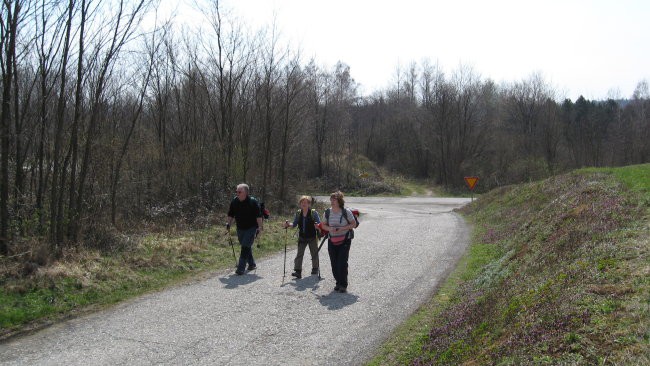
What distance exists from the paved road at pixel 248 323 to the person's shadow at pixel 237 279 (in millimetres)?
20

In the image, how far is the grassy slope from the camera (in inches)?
163

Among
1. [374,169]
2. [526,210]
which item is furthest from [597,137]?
[526,210]

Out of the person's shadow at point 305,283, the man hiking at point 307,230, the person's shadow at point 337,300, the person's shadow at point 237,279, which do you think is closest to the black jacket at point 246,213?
the man hiking at point 307,230

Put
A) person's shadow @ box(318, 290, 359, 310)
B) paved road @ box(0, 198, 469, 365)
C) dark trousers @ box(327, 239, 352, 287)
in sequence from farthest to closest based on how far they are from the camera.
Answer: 1. dark trousers @ box(327, 239, 352, 287)
2. person's shadow @ box(318, 290, 359, 310)
3. paved road @ box(0, 198, 469, 365)

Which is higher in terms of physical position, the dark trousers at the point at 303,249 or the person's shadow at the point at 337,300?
the dark trousers at the point at 303,249

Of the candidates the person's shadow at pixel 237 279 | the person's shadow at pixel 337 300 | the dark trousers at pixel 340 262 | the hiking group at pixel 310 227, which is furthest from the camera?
the person's shadow at pixel 237 279

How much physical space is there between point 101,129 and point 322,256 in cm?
951

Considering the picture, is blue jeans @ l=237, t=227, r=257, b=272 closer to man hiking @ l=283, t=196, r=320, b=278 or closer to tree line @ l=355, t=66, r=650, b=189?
man hiking @ l=283, t=196, r=320, b=278

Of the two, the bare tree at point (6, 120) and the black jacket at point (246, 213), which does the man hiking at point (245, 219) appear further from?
the bare tree at point (6, 120)

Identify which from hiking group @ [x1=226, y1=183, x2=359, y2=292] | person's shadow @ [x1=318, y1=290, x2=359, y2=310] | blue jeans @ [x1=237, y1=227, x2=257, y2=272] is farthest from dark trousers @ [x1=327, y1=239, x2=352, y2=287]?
blue jeans @ [x1=237, y1=227, x2=257, y2=272]

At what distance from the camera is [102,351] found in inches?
246

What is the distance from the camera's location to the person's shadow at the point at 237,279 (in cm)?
984

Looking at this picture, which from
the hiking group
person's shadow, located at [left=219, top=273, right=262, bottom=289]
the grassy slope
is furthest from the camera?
person's shadow, located at [left=219, top=273, right=262, bottom=289]

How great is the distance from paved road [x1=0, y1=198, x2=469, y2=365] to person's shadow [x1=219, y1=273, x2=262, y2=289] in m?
0.02
